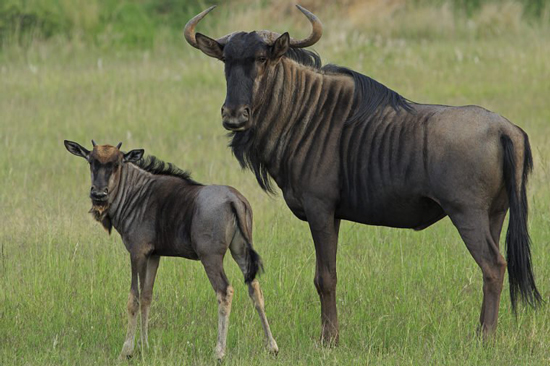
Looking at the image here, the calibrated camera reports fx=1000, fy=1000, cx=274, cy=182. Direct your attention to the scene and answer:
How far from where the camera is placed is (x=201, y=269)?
840 cm

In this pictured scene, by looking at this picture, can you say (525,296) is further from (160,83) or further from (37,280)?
(160,83)

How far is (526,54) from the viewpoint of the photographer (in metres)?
17.7

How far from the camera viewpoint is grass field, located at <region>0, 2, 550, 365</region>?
265 inches

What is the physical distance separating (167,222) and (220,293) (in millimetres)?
621

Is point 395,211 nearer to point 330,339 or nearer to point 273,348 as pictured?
point 330,339

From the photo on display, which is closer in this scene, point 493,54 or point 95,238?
point 95,238

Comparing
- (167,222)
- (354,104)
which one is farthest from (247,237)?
(354,104)

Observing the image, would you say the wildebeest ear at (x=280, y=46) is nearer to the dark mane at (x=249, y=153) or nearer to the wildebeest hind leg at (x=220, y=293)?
the dark mane at (x=249, y=153)

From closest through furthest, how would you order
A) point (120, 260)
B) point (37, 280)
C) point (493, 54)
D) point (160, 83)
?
point (37, 280)
point (120, 260)
point (160, 83)
point (493, 54)

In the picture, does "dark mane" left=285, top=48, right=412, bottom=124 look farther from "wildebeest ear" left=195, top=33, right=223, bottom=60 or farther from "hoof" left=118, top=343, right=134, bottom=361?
"hoof" left=118, top=343, right=134, bottom=361

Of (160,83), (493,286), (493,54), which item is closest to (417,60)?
(493,54)

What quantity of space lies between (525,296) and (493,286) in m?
0.43

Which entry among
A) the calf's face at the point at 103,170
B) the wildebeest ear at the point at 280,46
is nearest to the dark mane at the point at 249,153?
the wildebeest ear at the point at 280,46

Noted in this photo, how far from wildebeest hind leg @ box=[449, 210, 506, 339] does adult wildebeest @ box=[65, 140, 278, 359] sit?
4.45 ft
